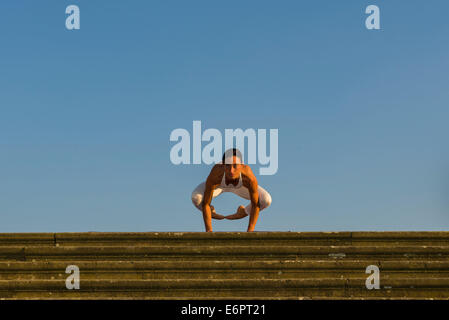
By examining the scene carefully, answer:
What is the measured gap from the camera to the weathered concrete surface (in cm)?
496

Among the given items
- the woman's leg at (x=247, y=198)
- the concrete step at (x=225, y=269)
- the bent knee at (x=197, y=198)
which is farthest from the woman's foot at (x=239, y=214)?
the concrete step at (x=225, y=269)

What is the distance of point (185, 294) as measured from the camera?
4.96m

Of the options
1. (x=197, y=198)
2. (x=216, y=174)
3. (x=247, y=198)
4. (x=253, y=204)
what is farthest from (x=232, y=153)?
(x=247, y=198)

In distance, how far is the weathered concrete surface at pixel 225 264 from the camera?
4.96 m

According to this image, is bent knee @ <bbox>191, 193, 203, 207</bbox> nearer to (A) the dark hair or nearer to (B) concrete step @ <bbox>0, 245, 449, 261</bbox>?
(A) the dark hair

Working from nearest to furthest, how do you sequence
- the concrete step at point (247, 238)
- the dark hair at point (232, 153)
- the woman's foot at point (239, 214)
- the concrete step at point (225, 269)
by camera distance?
the concrete step at point (225, 269)
the concrete step at point (247, 238)
the dark hair at point (232, 153)
the woman's foot at point (239, 214)

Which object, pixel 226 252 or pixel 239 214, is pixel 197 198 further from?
pixel 226 252

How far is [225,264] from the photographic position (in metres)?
5.37

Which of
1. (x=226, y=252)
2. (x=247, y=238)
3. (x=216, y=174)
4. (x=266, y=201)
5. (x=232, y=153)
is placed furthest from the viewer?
(x=266, y=201)

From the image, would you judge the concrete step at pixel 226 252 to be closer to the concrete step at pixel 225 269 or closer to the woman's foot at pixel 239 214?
the concrete step at pixel 225 269

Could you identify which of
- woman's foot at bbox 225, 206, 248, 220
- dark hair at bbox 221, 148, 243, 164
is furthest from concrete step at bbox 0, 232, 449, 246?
woman's foot at bbox 225, 206, 248, 220
